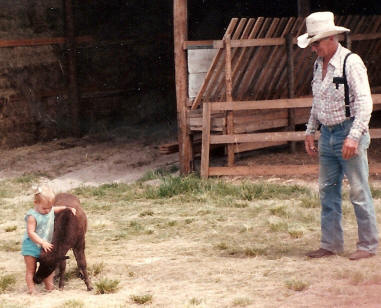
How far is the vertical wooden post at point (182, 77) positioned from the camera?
11.4 m

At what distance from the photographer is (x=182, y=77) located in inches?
454

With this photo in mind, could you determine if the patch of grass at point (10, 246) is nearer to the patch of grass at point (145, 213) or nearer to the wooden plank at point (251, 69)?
the patch of grass at point (145, 213)

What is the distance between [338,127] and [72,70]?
9.71 meters

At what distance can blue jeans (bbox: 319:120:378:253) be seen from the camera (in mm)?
6758

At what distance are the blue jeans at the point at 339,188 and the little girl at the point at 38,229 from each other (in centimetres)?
215

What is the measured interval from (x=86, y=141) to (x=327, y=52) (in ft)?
30.2

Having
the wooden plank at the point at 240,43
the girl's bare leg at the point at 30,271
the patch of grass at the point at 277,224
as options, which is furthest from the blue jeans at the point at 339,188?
the wooden plank at the point at 240,43

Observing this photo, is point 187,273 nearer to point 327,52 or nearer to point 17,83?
point 327,52

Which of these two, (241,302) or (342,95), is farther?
(342,95)

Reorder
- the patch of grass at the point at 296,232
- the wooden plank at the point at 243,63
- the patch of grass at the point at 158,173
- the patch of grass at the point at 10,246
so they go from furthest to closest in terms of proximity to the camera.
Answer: the patch of grass at the point at 158,173 → the wooden plank at the point at 243,63 → the patch of grass at the point at 10,246 → the patch of grass at the point at 296,232

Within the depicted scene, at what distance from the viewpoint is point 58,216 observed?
6.55 meters

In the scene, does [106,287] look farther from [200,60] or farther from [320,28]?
[200,60]

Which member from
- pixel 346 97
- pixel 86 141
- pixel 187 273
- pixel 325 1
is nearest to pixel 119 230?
pixel 187 273

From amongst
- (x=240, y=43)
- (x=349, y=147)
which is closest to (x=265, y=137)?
(x=240, y=43)
